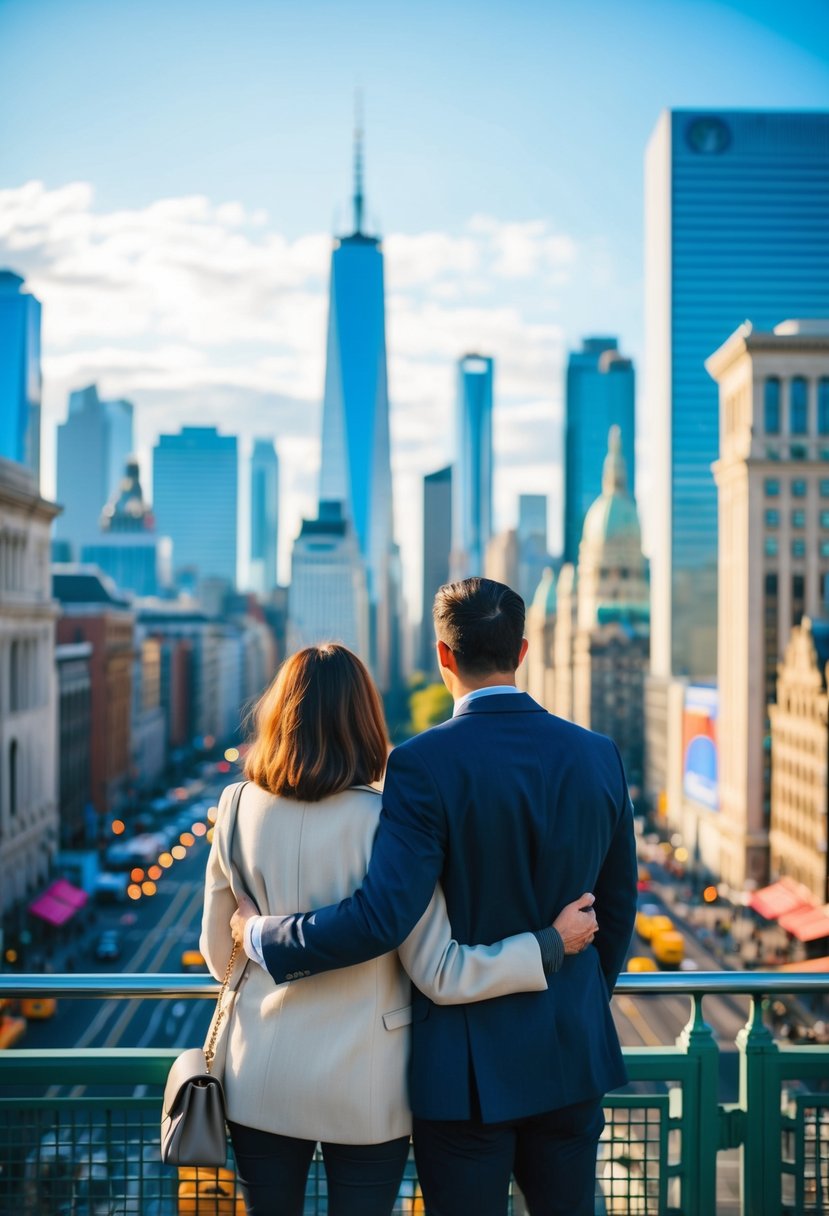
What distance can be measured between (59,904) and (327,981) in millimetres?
43649

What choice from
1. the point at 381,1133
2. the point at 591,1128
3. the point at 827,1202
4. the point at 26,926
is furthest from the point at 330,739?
the point at 26,926

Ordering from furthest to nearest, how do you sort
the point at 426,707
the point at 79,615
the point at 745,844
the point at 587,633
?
the point at 426,707 < the point at 587,633 < the point at 79,615 < the point at 745,844

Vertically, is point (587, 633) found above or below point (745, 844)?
above

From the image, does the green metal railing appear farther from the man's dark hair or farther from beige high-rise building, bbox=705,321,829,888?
beige high-rise building, bbox=705,321,829,888

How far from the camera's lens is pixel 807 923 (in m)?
41.1

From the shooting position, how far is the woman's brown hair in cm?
365

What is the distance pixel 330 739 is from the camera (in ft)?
12.1

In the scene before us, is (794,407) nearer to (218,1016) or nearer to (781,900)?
(781,900)

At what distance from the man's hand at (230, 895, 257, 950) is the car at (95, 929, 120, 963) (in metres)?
37.5

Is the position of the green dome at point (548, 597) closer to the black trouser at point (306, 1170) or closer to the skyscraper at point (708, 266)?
the skyscraper at point (708, 266)

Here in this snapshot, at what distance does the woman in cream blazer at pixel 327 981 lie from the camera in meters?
3.60

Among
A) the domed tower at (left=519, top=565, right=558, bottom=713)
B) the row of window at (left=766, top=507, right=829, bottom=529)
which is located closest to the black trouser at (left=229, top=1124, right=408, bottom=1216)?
the row of window at (left=766, top=507, right=829, bottom=529)

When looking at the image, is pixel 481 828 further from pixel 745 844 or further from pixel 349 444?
pixel 349 444

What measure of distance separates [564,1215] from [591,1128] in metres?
0.31
